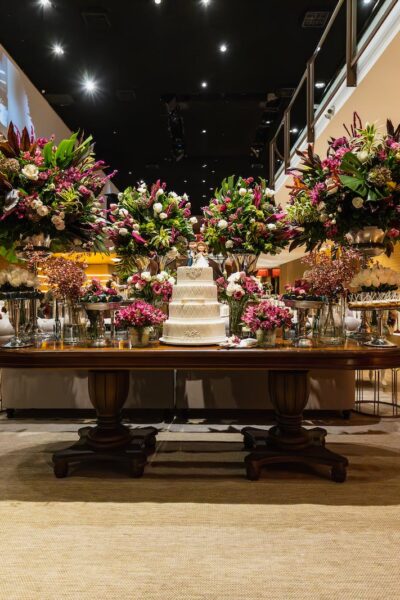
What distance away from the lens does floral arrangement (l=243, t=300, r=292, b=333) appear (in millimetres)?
2643

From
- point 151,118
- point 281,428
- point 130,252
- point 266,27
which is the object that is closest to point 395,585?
point 281,428

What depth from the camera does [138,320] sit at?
2.71 metres

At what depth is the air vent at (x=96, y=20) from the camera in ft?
21.0

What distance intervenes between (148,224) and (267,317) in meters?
1.30

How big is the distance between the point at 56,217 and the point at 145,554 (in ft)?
5.98

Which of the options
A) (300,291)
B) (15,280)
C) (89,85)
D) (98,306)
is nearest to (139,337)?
(98,306)

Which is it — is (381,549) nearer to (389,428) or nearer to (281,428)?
(281,428)

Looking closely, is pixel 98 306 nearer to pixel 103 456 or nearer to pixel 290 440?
pixel 103 456

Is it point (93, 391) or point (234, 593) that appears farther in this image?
point (93, 391)

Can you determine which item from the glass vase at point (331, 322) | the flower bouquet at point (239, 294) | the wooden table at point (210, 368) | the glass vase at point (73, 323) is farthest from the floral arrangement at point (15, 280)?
the glass vase at point (331, 322)

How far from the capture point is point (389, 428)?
4023 millimetres

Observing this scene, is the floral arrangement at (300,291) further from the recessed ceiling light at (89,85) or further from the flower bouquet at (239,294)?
the recessed ceiling light at (89,85)

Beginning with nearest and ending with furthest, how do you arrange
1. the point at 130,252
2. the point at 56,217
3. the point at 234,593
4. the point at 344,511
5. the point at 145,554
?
the point at 234,593, the point at 145,554, the point at 344,511, the point at 56,217, the point at 130,252

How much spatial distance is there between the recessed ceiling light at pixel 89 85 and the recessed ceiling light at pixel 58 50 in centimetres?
81
